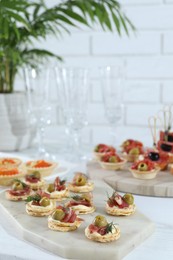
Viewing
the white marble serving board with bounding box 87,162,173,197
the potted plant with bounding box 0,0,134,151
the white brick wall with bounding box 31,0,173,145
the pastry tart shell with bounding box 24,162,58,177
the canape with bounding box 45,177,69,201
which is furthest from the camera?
the white brick wall with bounding box 31,0,173,145

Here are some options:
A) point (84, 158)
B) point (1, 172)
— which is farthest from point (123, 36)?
point (1, 172)

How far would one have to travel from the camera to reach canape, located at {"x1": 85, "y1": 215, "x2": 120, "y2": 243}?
1.09 m

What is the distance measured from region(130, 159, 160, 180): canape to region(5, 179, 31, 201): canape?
0.33 m

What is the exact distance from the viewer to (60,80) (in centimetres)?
178

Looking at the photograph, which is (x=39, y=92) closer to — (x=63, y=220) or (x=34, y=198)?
(x=34, y=198)

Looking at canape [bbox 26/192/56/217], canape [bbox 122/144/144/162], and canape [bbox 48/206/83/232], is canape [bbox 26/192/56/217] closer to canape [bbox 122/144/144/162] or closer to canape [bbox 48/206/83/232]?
canape [bbox 48/206/83/232]

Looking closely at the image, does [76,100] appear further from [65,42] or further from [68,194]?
[65,42]

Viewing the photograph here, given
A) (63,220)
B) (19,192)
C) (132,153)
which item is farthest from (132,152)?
(63,220)

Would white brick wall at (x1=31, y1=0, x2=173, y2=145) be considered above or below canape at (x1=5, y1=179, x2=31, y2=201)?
above

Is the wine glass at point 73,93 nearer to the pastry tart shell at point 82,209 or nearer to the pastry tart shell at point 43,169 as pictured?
the pastry tart shell at point 43,169

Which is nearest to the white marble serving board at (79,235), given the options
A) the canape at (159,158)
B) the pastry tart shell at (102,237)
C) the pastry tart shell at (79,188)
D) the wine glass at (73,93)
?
the pastry tart shell at (102,237)

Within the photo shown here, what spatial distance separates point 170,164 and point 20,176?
0.45 metres

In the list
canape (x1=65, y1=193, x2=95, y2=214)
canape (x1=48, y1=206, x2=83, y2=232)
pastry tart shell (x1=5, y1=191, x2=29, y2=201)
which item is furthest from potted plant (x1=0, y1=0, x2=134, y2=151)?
canape (x1=48, y1=206, x2=83, y2=232)

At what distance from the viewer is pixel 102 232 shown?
1.09 metres
